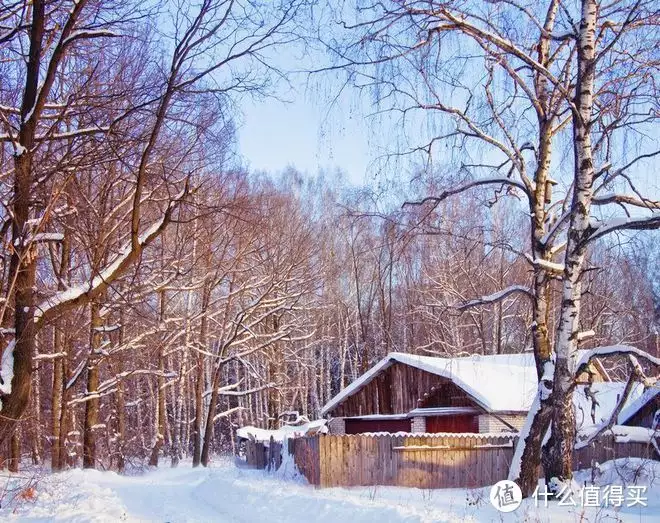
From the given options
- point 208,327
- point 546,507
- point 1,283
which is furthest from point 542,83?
point 208,327

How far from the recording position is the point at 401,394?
28.3 meters

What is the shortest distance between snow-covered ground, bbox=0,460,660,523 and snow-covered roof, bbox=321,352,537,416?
665 centimetres

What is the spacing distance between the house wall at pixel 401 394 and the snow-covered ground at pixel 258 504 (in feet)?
24.4

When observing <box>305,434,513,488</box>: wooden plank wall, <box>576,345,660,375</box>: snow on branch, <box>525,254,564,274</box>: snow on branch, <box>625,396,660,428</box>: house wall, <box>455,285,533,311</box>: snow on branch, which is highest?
<box>525,254,564,274</box>: snow on branch

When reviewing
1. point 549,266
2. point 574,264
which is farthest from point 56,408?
point 574,264

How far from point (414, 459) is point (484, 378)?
7486 millimetres

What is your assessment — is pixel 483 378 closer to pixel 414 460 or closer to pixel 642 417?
pixel 642 417

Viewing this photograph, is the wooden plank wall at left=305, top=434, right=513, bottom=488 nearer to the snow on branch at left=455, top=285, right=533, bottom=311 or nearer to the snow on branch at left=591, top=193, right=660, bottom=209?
the snow on branch at left=455, top=285, right=533, bottom=311

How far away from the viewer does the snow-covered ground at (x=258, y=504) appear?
1117cm

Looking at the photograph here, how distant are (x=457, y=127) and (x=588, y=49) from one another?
231 cm

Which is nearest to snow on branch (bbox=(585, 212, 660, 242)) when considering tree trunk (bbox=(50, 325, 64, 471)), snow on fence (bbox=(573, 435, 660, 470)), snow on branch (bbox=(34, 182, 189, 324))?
snow on branch (bbox=(34, 182, 189, 324))

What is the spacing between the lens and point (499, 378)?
28375mm

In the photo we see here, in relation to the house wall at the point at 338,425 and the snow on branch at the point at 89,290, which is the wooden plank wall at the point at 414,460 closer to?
the house wall at the point at 338,425

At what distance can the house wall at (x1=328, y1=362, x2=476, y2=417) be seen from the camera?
27.3 meters
